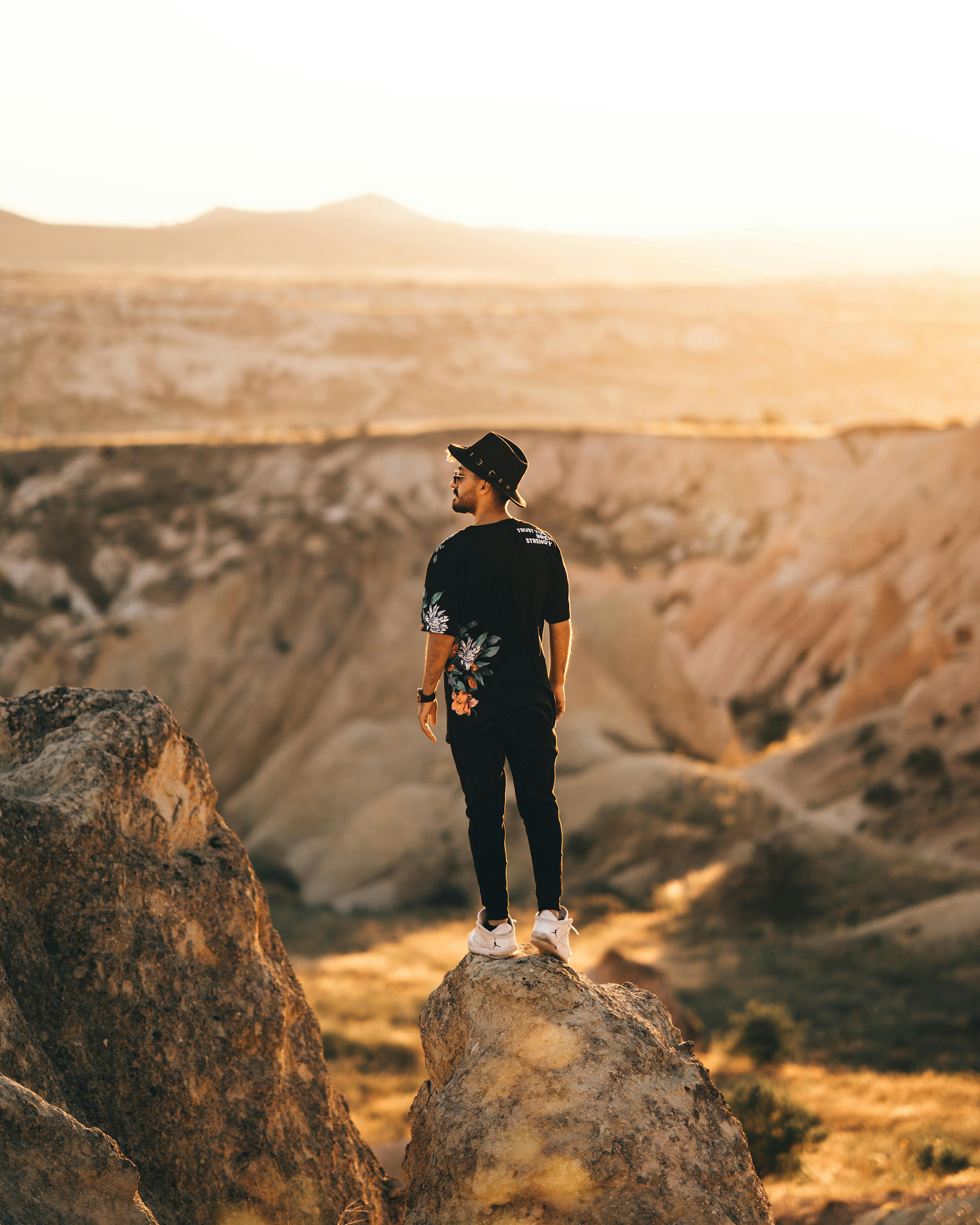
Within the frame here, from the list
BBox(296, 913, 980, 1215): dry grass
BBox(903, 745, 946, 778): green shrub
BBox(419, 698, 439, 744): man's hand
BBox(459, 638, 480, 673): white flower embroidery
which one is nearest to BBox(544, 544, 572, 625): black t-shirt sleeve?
BBox(459, 638, 480, 673): white flower embroidery

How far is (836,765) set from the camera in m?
26.6

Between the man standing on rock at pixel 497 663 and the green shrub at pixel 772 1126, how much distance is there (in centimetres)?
780

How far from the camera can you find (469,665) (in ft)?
16.5

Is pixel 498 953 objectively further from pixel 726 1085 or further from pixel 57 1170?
pixel 726 1085

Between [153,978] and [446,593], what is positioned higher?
[446,593]

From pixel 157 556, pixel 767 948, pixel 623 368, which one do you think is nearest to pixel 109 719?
pixel 767 948

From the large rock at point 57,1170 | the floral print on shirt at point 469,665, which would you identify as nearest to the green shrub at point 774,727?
the floral print on shirt at point 469,665

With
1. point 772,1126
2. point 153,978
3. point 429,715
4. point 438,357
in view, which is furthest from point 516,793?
point 438,357

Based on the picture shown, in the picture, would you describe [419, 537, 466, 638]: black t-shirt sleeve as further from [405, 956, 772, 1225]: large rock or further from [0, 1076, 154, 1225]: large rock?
[0, 1076, 154, 1225]: large rock

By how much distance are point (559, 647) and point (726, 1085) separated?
12.0m

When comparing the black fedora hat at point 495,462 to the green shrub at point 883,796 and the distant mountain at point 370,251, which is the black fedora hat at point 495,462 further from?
the distant mountain at point 370,251

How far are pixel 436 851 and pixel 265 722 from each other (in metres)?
7.23

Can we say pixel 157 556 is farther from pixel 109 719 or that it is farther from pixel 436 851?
pixel 109 719

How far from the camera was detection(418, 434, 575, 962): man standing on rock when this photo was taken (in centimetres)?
500
